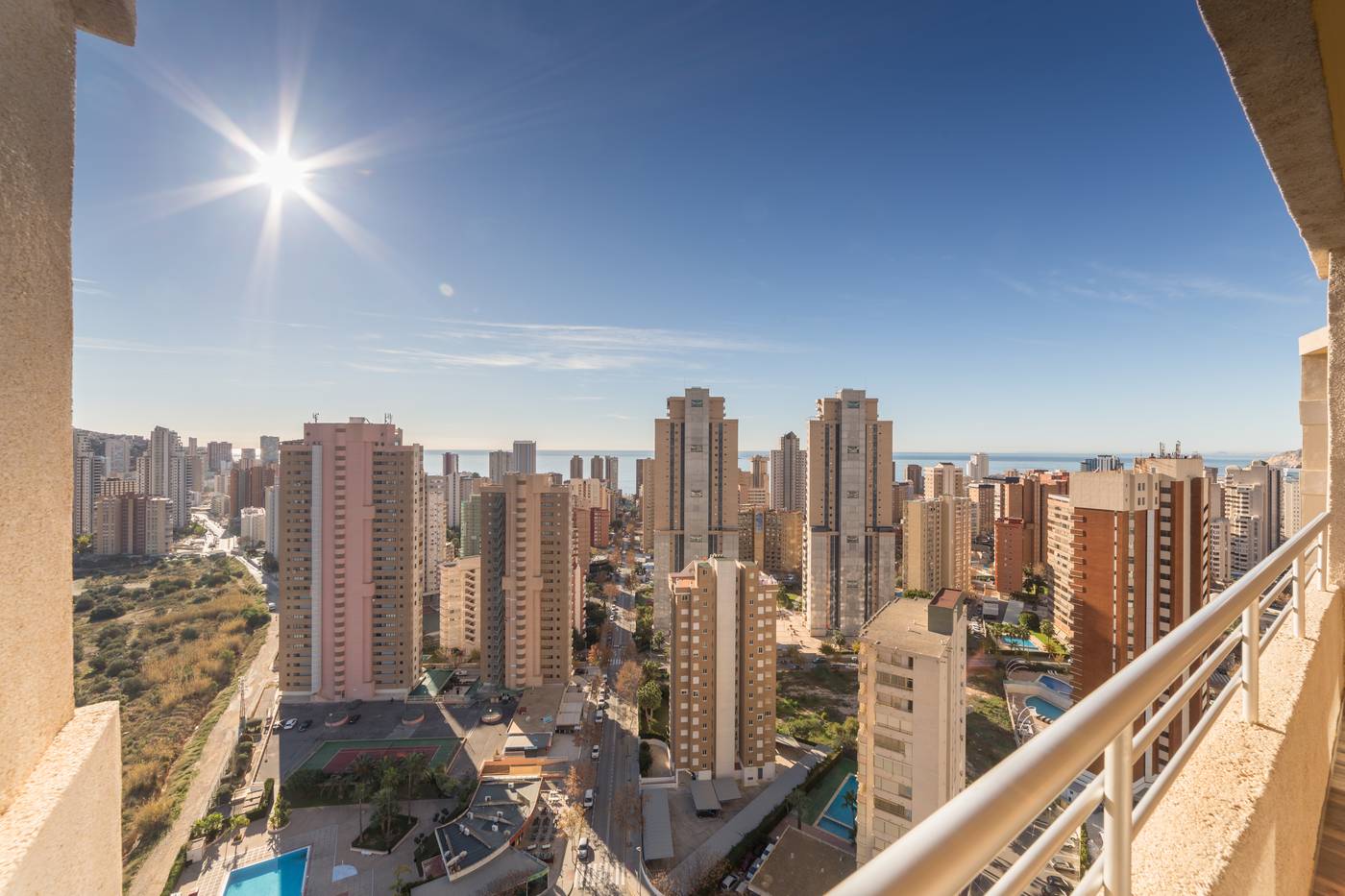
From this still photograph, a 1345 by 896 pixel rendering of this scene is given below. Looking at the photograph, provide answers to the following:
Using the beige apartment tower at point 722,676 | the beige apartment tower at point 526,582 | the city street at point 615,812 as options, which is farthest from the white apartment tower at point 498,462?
the beige apartment tower at point 722,676

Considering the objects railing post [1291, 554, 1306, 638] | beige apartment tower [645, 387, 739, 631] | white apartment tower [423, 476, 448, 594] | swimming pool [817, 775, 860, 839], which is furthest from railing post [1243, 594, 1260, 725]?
white apartment tower [423, 476, 448, 594]

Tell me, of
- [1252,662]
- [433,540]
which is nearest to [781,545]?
[433,540]

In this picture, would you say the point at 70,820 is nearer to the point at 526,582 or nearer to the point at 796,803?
the point at 796,803

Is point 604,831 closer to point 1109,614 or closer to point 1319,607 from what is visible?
point 1109,614

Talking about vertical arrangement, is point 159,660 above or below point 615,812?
above

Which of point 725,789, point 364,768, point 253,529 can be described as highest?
point 253,529

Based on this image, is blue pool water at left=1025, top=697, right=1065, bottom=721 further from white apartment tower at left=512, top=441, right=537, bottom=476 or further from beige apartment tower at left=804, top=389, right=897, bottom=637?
white apartment tower at left=512, top=441, right=537, bottom=476

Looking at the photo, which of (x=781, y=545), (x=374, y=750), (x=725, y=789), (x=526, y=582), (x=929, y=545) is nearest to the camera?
(x=725, y=789)

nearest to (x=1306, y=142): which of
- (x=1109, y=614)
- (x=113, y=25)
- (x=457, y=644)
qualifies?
(x=113, y=25)
